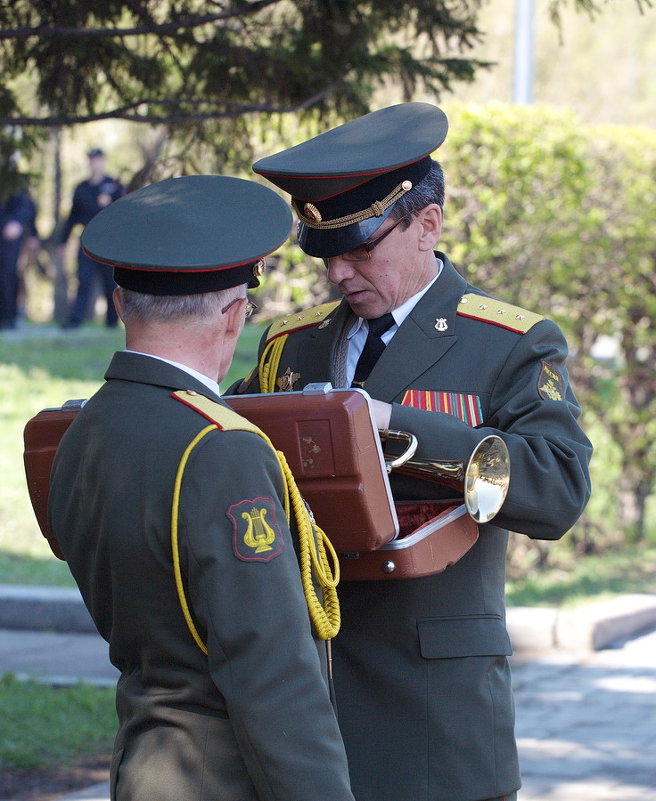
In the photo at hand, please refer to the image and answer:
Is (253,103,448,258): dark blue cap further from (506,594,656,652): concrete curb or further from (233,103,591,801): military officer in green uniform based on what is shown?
(506,594,656,652): concrete curb

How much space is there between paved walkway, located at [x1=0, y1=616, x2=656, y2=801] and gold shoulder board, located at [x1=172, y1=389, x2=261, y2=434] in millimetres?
2910

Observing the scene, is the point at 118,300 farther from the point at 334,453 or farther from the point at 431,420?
the point at 431,420

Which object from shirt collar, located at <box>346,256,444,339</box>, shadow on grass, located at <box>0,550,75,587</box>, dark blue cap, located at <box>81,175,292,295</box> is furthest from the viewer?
shadow on grass, located at <box>0,550,75,587</box>

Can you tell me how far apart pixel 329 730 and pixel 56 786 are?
3.07 metres

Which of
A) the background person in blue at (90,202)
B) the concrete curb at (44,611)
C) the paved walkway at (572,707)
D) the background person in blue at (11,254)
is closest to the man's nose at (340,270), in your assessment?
the paved walkway at (572,707)

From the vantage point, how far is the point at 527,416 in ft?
8.27

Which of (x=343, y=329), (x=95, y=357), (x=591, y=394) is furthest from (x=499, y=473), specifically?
(x=95, y=357)

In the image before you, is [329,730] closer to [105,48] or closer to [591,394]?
[105,48]

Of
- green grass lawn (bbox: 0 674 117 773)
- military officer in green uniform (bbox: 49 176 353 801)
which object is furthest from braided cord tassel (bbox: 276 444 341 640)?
green grass lawn (bbox: 0 674 117 773)

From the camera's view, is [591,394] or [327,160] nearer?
[327,160]

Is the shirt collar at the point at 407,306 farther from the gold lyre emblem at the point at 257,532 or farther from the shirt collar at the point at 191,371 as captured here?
the gold lyre emblem at the point at 257,532

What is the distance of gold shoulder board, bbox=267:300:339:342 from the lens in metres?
2.96

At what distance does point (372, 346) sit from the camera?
9.17ft

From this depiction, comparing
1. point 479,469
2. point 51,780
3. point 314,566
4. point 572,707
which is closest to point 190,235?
point 314,566
